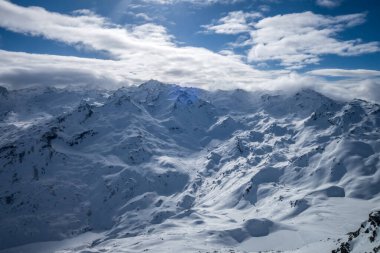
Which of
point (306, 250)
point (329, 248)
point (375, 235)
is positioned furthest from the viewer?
point (306, 250)

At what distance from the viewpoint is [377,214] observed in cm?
10775

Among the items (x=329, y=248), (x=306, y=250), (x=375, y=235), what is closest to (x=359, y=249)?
(x=375, y=235)

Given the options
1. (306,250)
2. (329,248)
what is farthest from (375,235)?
(306,250)

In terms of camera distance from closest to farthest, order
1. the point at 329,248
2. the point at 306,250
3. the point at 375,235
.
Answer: the point at 375,235 < the point at 329,248 < the point at 306,250

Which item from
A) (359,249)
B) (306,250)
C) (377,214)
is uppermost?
(377,214)

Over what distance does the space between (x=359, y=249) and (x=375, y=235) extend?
5.48 m

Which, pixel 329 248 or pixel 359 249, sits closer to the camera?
pixel 359 249

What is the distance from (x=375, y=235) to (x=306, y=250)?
139 feet

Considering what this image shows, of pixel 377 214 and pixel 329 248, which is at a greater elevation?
pixel 377 214

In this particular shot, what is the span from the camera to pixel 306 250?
142625 mm

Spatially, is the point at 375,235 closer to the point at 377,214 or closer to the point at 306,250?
the point at 377,214

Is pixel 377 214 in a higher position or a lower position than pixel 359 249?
higher

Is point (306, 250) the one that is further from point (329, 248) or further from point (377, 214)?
point (377, 214)

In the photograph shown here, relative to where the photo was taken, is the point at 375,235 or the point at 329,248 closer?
the point at 375,235
